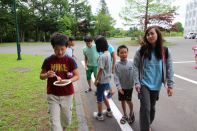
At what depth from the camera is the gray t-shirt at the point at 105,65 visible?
447 centimetres

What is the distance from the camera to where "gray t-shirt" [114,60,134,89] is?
4.30 m

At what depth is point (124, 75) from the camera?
432 cm

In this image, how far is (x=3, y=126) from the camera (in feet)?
14.3

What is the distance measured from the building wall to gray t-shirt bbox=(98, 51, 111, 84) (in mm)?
78738

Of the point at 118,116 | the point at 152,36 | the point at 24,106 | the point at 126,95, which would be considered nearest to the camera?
the point at 152,36

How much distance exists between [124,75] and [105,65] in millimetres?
453

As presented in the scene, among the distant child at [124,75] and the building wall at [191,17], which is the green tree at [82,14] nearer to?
the building wall at [191,17]

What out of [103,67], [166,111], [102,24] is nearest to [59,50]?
[103,67]

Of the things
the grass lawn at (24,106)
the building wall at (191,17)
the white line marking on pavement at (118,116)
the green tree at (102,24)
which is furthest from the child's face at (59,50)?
the building wall at (191,17)

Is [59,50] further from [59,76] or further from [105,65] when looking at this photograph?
[105,65]

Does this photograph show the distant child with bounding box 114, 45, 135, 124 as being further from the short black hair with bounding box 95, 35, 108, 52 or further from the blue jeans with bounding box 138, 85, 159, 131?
the blue jeans with bounding box 138, 85, 159, 131

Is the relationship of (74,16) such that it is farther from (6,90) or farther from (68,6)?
(6,90)

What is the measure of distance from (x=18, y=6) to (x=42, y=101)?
4262 centimetres

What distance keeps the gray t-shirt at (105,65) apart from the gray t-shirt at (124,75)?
261 millimetres
